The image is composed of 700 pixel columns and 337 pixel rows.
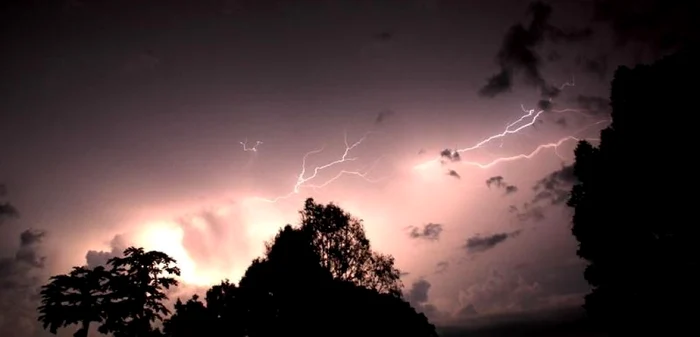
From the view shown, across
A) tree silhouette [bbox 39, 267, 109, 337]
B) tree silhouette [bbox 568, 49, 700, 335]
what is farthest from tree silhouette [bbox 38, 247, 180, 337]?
tree silhouette [bbox 568, 49, 700, 335]

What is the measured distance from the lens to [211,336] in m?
30.4

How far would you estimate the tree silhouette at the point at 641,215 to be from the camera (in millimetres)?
18859

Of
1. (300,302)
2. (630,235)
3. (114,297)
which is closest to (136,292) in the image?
(114,297)

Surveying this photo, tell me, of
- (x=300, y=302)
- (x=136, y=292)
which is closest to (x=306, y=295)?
(x=300, y=302)

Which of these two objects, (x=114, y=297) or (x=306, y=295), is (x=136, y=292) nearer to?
(x=114, y=297)

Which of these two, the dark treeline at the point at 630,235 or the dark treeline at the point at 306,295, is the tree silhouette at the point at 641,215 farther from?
the dark treeline at the point at 306,295

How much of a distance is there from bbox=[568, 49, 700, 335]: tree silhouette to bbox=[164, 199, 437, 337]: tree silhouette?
17.7 meters

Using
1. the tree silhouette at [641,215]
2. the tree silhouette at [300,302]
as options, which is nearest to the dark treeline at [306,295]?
the tree silhouette at [300,302]

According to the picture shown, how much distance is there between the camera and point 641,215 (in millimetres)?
20625

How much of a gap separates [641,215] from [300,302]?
1015 inches

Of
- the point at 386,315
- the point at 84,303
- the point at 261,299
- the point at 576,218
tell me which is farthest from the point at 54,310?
the point at 576,218

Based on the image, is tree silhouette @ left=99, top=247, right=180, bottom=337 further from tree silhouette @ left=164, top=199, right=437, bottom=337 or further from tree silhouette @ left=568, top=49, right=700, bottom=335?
tree silhouette @ left=568, top=49, right=700, bottom=335

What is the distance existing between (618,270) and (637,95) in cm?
1049

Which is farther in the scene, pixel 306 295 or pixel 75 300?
pixel 306 295
